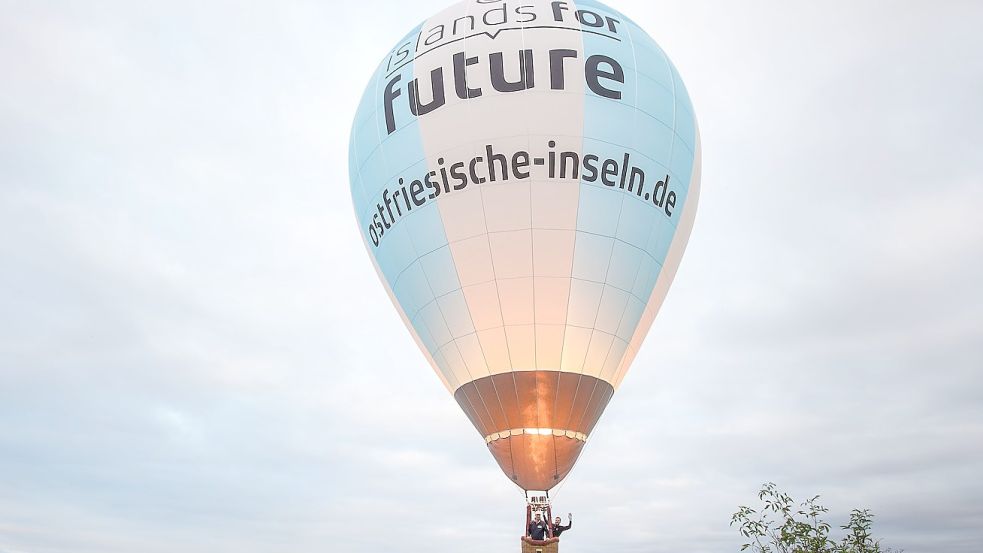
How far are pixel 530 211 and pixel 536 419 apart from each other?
12.4 ft

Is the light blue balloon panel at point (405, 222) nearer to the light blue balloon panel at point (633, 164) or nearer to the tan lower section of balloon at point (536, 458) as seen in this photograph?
the tan lower section of balloon at point (536, 458)

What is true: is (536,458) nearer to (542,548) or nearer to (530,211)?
(542,548)

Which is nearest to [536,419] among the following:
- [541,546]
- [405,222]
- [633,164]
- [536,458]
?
[536,458]

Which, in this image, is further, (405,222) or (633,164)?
(405,222)

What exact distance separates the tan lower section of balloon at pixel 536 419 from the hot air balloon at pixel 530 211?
1.0 inches

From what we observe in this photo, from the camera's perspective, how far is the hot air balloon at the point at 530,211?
16.2m

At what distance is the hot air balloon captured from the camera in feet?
53.2

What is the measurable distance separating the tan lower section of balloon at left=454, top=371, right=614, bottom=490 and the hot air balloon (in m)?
0.03

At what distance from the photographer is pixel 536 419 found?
16062 millimetres

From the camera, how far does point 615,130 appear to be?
16547 millimetres

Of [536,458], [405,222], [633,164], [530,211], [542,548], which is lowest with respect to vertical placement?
[542,548]

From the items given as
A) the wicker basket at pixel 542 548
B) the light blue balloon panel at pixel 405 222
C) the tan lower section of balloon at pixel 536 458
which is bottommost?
the wicker basket at pixel 542 548

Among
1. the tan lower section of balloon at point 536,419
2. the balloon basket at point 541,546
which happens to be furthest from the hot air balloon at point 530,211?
the balloon basket at point 541,546

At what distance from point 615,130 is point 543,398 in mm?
5146
